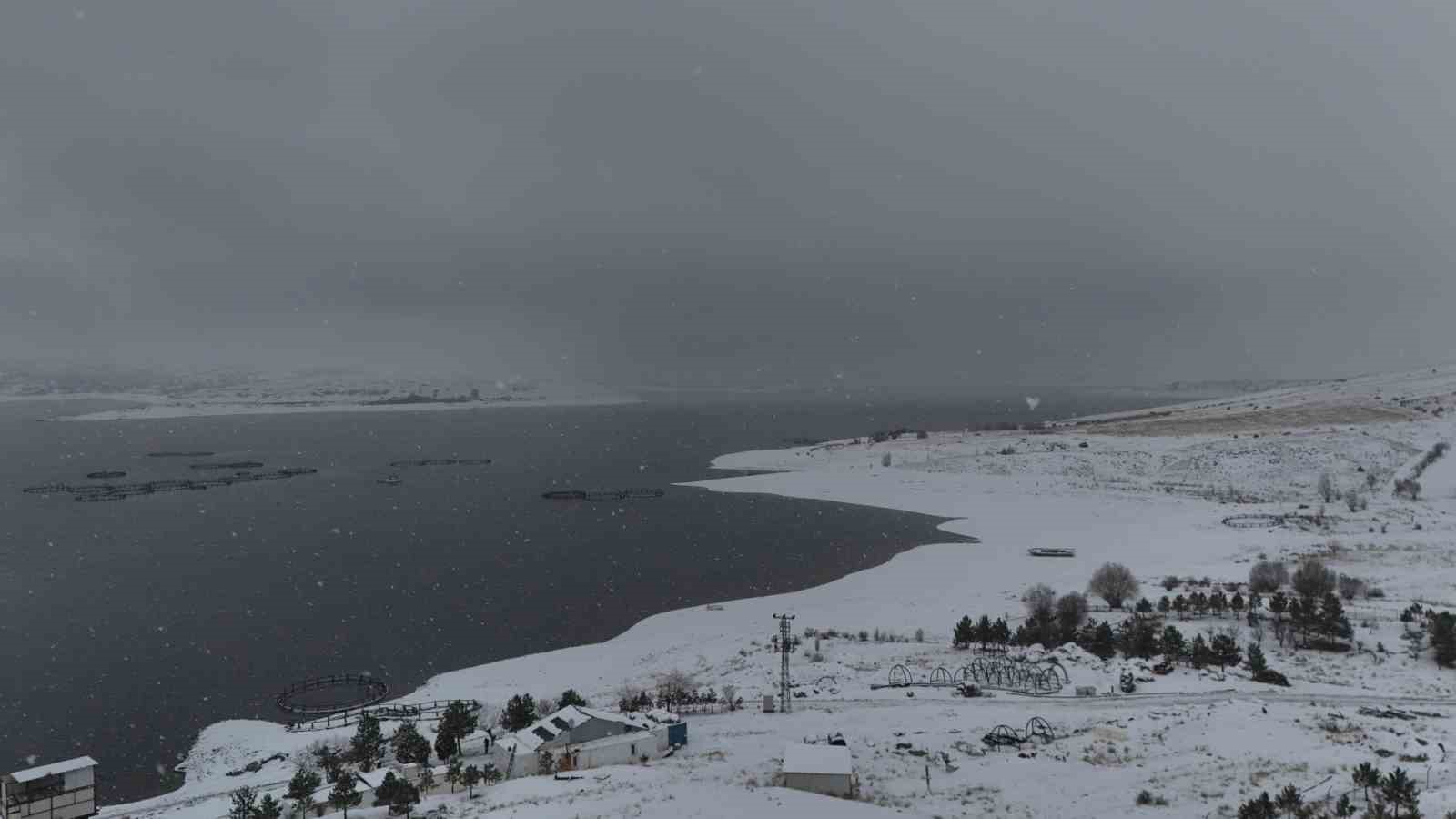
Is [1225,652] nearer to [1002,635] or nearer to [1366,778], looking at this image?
[1002,635]

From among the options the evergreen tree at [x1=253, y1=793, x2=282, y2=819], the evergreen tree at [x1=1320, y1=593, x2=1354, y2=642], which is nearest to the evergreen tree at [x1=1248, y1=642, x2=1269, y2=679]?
the evergreen tree at [x1=1320, y1=593, x2=1354, y2=642]

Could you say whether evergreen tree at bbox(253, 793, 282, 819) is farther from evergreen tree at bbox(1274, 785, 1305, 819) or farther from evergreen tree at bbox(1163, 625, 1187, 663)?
evergreen tree at bbox(1163, 625, 1187, 663)

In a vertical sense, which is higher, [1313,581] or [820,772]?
[1313,581]

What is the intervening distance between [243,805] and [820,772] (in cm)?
1362

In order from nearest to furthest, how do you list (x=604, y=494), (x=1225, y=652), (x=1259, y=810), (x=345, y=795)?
(x=1259, y=810) < (x=345, y=795) < (x=1225, y=652) < (x=604, y=494)

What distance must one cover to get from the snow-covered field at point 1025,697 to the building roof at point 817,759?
810 mm

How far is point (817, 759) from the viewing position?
2042cm

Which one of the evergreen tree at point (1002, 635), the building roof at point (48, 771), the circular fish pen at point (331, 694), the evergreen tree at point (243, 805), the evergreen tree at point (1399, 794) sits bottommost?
the circular fish pen at point (331, 694)

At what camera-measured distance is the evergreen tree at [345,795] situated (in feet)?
61.8

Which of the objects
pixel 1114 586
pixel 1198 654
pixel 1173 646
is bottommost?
pixel 1198 654

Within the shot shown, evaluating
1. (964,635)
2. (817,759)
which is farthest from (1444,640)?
(817,759)

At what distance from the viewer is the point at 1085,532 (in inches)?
2250

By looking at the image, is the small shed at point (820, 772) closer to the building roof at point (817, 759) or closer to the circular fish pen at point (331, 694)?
the building roof at point (817, 759)

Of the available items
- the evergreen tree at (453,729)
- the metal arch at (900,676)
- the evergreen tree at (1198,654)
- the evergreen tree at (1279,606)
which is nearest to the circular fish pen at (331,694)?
the evergreen tree at (453,729)
